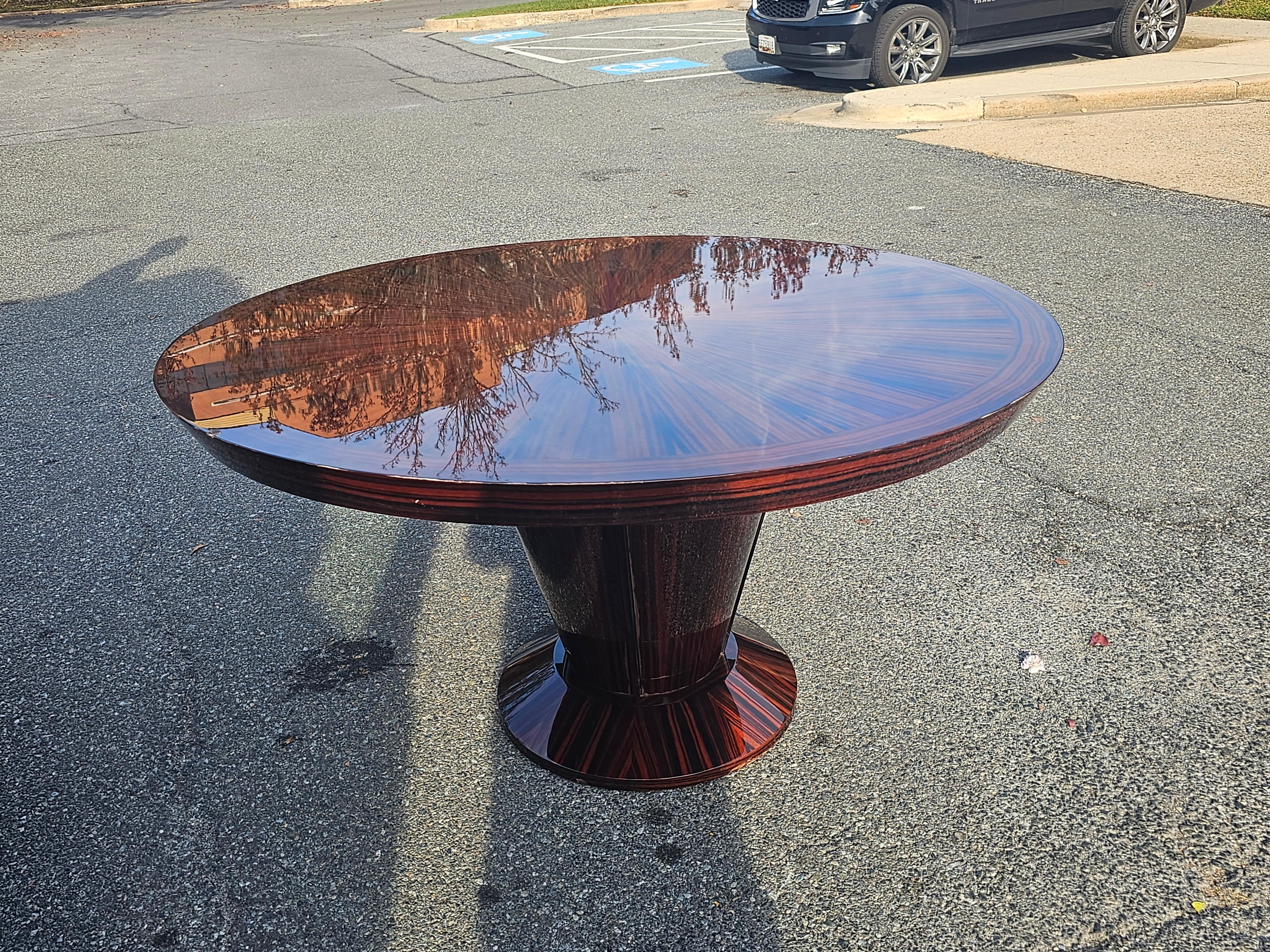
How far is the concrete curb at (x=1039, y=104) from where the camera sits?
Answer: 28.6 feet

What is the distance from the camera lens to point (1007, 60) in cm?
1109

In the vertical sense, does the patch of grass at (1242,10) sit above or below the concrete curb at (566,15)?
below

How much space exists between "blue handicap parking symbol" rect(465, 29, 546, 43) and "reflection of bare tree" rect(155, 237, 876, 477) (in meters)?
13.7

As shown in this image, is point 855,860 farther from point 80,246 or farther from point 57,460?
point 80,246

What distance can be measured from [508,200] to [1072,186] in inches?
149

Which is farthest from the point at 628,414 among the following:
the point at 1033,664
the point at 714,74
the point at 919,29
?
the point at 714,74

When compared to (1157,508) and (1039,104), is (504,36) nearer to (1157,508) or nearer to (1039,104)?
(1039,104)

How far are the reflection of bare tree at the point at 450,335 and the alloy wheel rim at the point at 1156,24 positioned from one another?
9406mm

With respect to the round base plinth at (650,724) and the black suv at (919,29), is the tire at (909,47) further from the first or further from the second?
the round base plinth at (650,724)

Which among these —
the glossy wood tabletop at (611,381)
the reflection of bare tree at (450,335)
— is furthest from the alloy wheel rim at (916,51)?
the glossy wood tabletop at (611,381)

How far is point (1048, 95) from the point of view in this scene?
8.78 m

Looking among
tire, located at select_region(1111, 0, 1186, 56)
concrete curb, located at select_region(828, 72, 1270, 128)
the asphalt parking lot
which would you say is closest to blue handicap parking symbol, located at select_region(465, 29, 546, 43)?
concrete curb, located at select_region(828, 72, 1270, 128)

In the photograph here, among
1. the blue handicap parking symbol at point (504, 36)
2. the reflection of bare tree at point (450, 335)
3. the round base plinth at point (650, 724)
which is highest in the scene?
the reflection of bare tree at point (450, 335)

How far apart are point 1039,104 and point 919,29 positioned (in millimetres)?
1528
